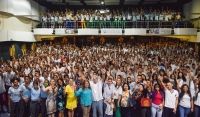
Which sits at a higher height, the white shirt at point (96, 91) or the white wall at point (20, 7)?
the white wall at point (20, 7)

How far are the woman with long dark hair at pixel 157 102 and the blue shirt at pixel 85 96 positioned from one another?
1.76 m

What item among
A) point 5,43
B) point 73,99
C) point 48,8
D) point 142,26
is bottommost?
point 73,99

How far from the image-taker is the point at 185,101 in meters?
5.89

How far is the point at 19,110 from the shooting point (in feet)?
21.5

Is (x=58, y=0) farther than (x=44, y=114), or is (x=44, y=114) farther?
(x=58, y=0)

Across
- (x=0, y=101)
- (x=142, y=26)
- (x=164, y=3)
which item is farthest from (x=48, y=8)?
(x=0, y=101)

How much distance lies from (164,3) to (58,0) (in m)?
11.5

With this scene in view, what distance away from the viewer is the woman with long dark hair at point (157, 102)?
5.84m

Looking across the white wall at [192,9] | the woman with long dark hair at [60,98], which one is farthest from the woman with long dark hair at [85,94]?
the white wall at [192,9]

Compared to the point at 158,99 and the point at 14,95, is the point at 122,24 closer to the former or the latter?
the point at 158,99

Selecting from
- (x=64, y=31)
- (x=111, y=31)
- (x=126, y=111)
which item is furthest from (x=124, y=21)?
(x=126, y=111)

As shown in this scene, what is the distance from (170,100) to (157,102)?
1.17 ft

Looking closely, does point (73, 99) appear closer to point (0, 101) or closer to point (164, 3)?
point (0, 101)

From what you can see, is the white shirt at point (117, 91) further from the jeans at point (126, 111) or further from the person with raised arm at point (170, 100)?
the person with raised arm at point (170, 100)
